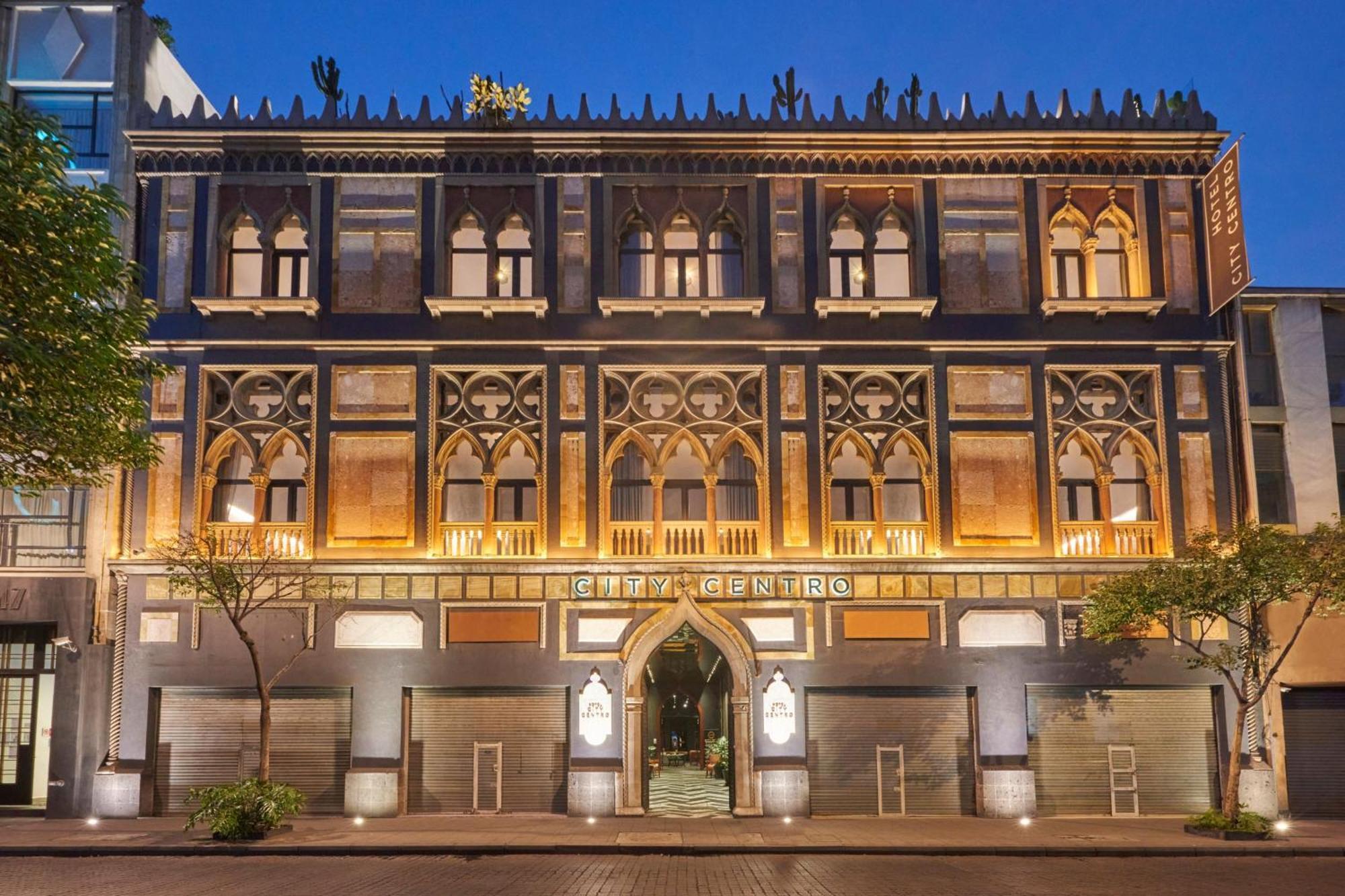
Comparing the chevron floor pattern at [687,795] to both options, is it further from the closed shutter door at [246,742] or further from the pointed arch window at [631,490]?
the closed shutter door at [246,742]

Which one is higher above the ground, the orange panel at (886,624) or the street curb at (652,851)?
the orange panel at (886,624)

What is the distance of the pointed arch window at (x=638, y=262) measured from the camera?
27453 millimetres

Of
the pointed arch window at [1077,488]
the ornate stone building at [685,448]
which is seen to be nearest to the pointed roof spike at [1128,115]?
the ornate stone building at [685,448]

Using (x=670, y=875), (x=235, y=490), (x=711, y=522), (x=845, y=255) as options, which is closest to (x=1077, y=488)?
(x=845, y=255)

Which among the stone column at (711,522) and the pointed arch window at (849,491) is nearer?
the stone column at (711,522)

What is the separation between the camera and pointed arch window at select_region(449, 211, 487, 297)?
27438mm

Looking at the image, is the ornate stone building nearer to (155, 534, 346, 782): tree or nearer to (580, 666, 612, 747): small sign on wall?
(580, 666, 612, 747): small sign on wall

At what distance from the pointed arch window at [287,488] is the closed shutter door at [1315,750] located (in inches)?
910

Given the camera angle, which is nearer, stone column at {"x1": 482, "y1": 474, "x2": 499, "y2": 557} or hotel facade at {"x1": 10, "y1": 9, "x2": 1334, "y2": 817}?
hotel facade at {"x1": 10, "y1": 9, "x2": 1334, "y2": 817}

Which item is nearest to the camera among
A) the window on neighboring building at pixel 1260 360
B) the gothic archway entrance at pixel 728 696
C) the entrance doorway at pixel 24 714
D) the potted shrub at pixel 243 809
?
the potted shrub at pixel 243 809

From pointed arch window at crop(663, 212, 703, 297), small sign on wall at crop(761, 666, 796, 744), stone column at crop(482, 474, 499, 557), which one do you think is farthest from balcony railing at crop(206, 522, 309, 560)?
small sign on wall at crop(761, 666, 796, 744)

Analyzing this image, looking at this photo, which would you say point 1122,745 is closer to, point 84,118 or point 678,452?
point 678,452

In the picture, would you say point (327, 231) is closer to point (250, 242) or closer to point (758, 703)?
point (250, 242)

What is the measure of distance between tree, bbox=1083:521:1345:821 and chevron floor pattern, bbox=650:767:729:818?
9225mm
